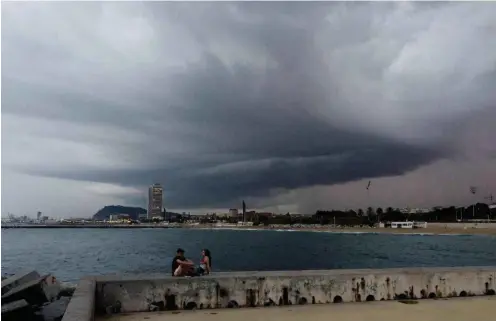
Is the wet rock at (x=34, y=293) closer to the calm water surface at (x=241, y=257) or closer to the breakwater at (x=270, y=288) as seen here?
the breakwater at (x=270, y=288)

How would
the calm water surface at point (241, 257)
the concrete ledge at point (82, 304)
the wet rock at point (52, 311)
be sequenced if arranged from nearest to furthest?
the concrete ledge at point (82, 304) < the wet rock at point (52, 311) < the calm water surface at point (241, 257)

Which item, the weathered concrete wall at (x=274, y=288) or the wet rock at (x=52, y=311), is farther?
the wet rock at (x=52, y=311)

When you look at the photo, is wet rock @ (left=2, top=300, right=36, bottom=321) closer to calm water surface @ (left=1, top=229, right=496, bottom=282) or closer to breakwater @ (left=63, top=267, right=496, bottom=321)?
breakwater @ (left=63, top=267, right=496, bottom=321)

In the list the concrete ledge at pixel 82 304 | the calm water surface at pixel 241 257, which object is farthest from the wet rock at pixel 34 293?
the calm water surface at pixel 241 257

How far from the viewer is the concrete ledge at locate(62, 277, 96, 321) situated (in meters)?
6.54

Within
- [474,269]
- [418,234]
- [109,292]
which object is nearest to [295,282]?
[109,292]

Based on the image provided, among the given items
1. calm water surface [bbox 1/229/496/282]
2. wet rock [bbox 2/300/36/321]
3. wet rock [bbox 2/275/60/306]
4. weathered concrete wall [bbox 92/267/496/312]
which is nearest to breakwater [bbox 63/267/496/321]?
weathered concrete wall [bbox 92/267/496/312]

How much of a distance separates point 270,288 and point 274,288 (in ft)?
0.28

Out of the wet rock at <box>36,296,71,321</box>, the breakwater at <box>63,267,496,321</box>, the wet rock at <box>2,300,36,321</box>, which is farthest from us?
the wet rock at <box>36,296,71,321</box>

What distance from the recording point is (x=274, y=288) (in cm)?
984

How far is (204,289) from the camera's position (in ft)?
31.5

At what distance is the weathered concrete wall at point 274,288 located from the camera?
9.30 meters

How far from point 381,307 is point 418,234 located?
175537mm

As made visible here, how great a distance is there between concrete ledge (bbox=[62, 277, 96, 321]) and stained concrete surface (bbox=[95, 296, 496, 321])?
0.64 metres
